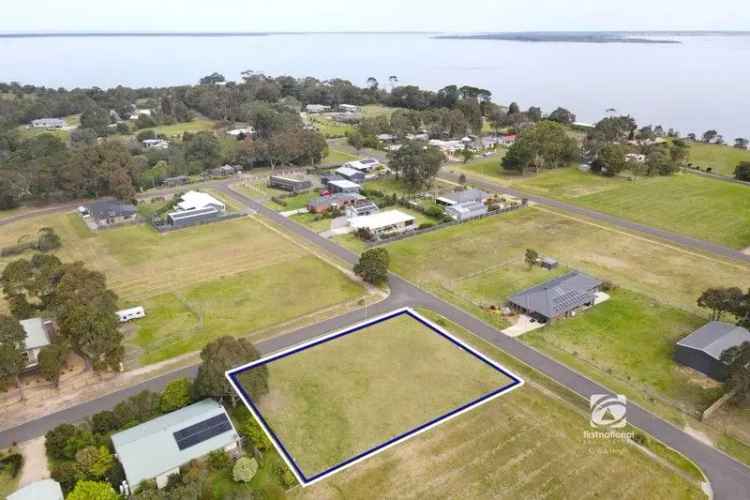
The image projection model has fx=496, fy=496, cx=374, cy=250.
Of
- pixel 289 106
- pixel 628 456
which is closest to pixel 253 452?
pixel 628 456

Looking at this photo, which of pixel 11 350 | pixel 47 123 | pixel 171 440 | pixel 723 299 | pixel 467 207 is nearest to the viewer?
pixel 171 440

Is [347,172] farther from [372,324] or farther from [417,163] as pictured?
[372,324]

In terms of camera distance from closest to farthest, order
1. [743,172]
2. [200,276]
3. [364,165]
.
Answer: [200,276] → [743,172] → [364,165]

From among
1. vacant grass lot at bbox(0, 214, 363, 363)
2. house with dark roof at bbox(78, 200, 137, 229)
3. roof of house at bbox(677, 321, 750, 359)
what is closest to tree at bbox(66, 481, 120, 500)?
vacant grass lot at bbox(0, 214, 363, 363)

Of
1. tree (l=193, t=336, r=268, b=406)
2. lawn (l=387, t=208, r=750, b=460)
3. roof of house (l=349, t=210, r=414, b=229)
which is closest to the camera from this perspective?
tree (l=193, t=336, r=268, b=406)

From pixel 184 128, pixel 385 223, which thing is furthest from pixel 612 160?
pixel 184 128

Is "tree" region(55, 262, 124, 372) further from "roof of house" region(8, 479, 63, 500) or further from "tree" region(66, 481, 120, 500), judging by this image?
"tree" region(66, 481, 120, 500)

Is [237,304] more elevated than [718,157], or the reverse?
[718,157]

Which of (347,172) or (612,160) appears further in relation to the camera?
(347,172)
